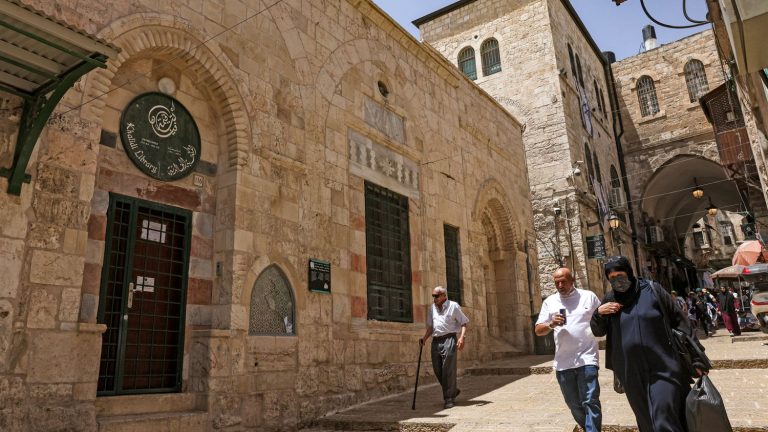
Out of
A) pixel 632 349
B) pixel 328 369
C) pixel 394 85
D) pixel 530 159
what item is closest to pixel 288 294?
pixel 328 369

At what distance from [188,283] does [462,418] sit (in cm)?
328

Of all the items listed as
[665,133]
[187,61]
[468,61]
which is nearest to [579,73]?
[468,61]

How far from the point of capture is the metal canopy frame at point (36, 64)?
3838 millimetres

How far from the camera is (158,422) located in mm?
4930

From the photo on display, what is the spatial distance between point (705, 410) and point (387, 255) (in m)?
5.98

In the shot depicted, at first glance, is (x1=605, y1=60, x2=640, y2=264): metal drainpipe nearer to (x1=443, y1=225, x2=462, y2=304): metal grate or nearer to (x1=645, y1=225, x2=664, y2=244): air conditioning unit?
(x1=645, y1=225, x2=664, y2=244): air conditioning unit

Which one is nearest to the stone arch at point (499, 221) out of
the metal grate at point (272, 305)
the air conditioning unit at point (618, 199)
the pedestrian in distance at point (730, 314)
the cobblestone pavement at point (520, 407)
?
the cobblestone pavement at point (520, 407)

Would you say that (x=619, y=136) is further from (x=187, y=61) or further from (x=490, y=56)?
(x=187, y=61)

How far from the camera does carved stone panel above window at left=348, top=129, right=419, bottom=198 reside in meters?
8.42

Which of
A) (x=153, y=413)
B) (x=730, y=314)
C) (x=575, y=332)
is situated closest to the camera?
(x=575, y=332)

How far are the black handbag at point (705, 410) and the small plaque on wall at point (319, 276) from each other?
181 inches

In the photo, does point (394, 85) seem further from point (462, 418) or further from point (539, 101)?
point (539, 101)

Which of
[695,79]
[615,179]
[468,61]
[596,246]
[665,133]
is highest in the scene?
[695,79]

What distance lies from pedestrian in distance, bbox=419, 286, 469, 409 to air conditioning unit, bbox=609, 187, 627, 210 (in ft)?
53.3
